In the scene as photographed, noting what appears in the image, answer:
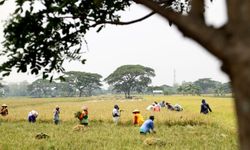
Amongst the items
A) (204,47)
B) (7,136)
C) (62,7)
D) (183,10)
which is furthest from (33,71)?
(7,136)

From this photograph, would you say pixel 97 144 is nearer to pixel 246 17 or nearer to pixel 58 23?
pixel 58 23

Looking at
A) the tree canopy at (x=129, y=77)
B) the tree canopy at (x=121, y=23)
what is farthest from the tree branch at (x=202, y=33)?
the tree canopy at (x=129, y=77)

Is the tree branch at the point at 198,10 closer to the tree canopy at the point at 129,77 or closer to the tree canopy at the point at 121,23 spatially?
the tree canopy at the point at 121,23

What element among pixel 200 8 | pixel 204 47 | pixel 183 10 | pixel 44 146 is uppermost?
pixel 183 10

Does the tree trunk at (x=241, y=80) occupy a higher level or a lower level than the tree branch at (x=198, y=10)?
lower

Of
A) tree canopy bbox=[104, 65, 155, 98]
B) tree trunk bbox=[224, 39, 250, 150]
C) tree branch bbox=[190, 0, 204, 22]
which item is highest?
tree canopy bbox=[104, 65, 155, 98]

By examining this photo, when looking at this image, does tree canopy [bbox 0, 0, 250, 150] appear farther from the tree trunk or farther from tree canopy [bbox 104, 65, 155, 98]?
tree canopy [bbox 104, 65, 155, 98]

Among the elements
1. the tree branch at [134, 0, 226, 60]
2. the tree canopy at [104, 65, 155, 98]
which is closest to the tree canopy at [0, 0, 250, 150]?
the tree branch at [134, 0, 226, 60]

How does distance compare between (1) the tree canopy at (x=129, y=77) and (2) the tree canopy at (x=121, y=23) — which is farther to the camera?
(1) the tree canopy at (x=129, y=77)

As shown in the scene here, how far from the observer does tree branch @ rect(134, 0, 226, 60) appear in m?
2.26

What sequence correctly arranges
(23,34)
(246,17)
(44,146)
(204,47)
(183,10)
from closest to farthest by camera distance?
(246,17) < (204,47) < (23,34) < (183,10) < (44,146)

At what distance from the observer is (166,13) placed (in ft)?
9.07

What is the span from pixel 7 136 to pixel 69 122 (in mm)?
8071

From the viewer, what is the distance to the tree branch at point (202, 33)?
7.41 feet
